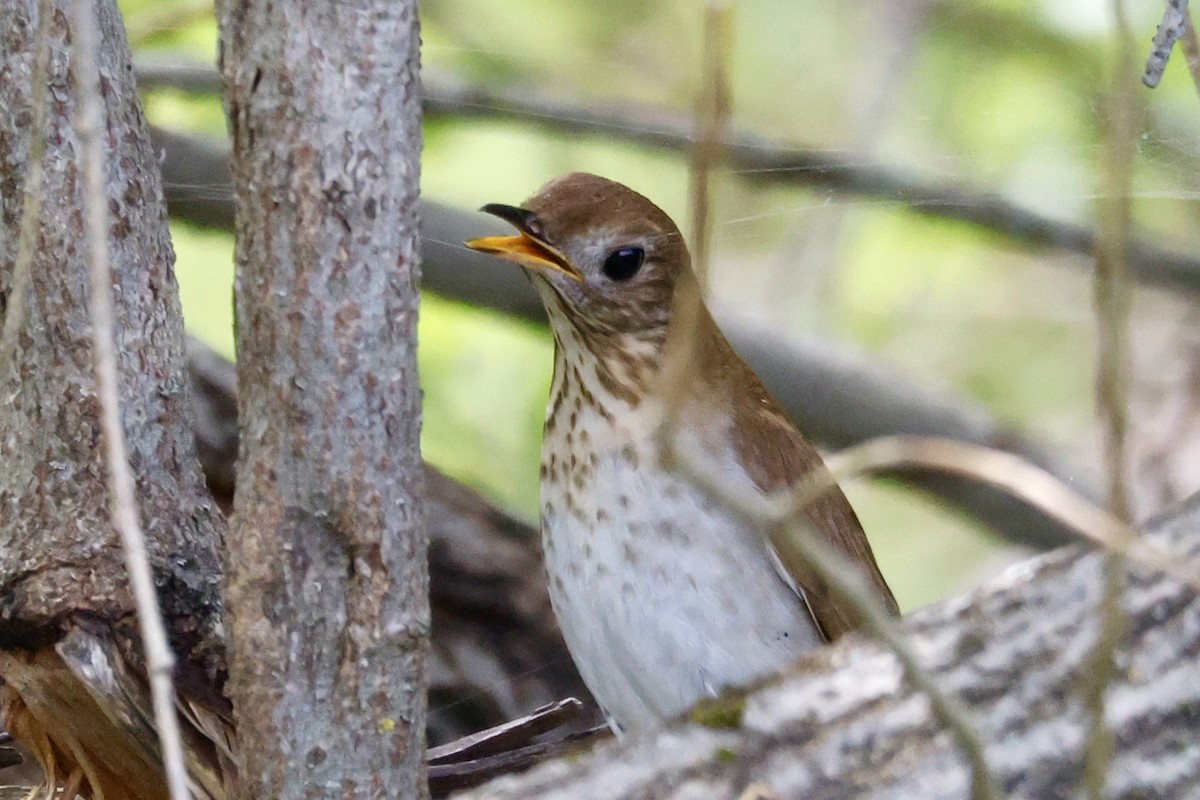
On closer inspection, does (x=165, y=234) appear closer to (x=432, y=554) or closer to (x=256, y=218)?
(x=256, y=218)

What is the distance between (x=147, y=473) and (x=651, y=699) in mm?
1076

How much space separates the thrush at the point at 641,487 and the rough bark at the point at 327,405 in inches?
30.6

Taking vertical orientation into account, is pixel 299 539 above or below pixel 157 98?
below

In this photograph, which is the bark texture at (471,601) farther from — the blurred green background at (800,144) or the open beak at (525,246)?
the open beak at (525,246)

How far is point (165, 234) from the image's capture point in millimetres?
2635

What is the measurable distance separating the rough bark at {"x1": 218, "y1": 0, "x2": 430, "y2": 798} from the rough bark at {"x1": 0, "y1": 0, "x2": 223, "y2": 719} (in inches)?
18.7

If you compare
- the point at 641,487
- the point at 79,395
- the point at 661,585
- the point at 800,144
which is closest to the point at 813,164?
the point at 800,144

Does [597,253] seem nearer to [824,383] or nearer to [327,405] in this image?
[327,405]

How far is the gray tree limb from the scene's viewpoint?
4.17m

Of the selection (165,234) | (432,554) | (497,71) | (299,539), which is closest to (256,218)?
(299,539)

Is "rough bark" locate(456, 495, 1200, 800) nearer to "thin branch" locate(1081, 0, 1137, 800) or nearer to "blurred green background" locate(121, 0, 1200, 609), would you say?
"thin branch" locate(1081, 0, 1137, 800)

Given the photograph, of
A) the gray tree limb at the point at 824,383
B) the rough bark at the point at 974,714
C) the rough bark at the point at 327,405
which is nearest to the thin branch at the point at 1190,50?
the rough bark at the point at 974,714

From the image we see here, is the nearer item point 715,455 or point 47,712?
point 47,712

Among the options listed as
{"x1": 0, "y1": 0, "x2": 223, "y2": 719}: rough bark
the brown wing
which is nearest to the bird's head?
the brown wing
